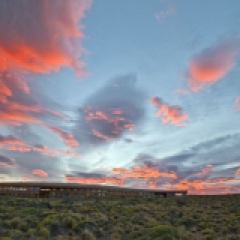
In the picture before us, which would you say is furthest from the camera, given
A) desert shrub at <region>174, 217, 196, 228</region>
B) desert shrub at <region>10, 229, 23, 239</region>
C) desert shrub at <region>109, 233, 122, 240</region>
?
desert shrub at <region>174, 217, 196, 228</region>

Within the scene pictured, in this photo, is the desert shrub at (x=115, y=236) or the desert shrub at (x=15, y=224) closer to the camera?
the desert shrub at (x=115, y=236)

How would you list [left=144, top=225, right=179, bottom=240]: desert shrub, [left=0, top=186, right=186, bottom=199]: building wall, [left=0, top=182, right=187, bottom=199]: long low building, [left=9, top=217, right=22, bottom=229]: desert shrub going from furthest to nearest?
[left=0, top=182, right=187, bottom=199]: long low building → [left=0, top=186, right=186, bottom=199]: building wall → [left=9, top=217, right=22, bottom=229]: desert shrub → [left=144, top=225, right=179, bottom=240]: desert shrub

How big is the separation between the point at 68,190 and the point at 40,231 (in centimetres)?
5777

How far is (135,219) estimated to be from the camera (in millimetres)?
22734

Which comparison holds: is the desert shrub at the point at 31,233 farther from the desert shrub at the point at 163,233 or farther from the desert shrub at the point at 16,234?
the desert shrub at the point at 163,233

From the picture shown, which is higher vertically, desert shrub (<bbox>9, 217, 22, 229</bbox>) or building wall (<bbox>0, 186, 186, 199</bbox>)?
building wall (<bbox>0, 186, 186, 199</bbox>)

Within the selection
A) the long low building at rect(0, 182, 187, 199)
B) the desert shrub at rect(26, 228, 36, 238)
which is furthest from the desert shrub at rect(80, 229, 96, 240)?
the long low building at rect(0, 182, 187, 199)

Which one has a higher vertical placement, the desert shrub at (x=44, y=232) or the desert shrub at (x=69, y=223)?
the desert shrub at (x=69, y=223)

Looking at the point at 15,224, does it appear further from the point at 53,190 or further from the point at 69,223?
the point at 53,190

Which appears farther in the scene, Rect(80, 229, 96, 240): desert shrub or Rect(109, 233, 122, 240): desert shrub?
Rect(109, 233, 122, 240): desert shrub

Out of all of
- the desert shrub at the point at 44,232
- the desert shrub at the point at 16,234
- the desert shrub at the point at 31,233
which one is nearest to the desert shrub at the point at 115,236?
the desert shrub at the point at 44,232

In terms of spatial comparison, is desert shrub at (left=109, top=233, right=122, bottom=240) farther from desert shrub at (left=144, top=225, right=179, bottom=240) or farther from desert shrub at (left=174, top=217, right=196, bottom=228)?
desert shrub at (left=174, top=217, right=196, bottom=228)

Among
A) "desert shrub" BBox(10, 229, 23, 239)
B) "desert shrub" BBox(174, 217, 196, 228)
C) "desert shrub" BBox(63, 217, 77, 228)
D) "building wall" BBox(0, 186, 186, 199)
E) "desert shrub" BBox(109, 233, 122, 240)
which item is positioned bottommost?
"desert shrub" BBox(109, 233, 122, 240)

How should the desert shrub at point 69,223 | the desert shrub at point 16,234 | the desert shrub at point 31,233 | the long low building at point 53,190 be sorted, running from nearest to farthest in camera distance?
the desert shrub at point 16,234
the desert shrub at point 31,233
the desert shrub at point 69,223
the long low building at point 53,190
